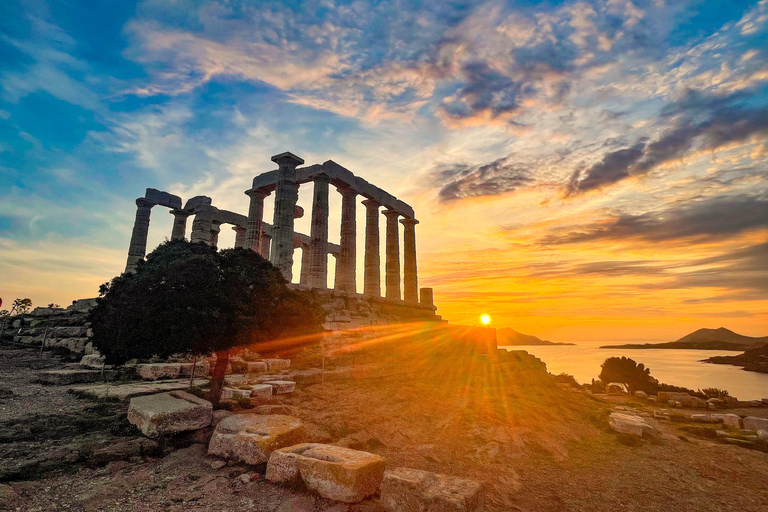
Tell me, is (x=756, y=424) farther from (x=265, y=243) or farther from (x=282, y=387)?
(x=265, y=243)

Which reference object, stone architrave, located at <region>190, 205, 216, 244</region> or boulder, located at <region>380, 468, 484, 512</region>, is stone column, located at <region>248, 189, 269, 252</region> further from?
boulder, located at <region>380, 468, 484, 512</region>

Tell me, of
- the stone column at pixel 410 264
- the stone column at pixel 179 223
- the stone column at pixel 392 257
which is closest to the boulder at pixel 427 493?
→ the stone column at pixel 392 257

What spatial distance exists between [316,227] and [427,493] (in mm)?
22102

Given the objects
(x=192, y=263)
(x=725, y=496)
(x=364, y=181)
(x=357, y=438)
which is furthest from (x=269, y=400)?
(x=364, y=181)

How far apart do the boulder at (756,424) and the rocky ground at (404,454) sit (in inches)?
84.4

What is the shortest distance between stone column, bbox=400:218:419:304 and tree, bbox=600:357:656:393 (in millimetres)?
21670

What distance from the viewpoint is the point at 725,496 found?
8367mm

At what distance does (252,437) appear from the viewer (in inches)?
230

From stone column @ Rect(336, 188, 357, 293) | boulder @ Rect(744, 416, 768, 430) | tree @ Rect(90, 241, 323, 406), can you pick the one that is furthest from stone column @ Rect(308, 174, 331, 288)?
boulder @ Rect(744, 416, 768, 430)

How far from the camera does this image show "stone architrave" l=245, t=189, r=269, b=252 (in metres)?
26.0

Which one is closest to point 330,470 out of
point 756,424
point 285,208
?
point 756,424

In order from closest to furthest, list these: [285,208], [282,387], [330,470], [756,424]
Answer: [330,470] < [282,387] < [756,424] < [285,208]

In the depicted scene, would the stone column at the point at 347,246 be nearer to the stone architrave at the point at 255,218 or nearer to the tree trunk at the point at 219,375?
the stone architrave at the point at 255,218

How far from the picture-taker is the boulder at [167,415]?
20.3ft
